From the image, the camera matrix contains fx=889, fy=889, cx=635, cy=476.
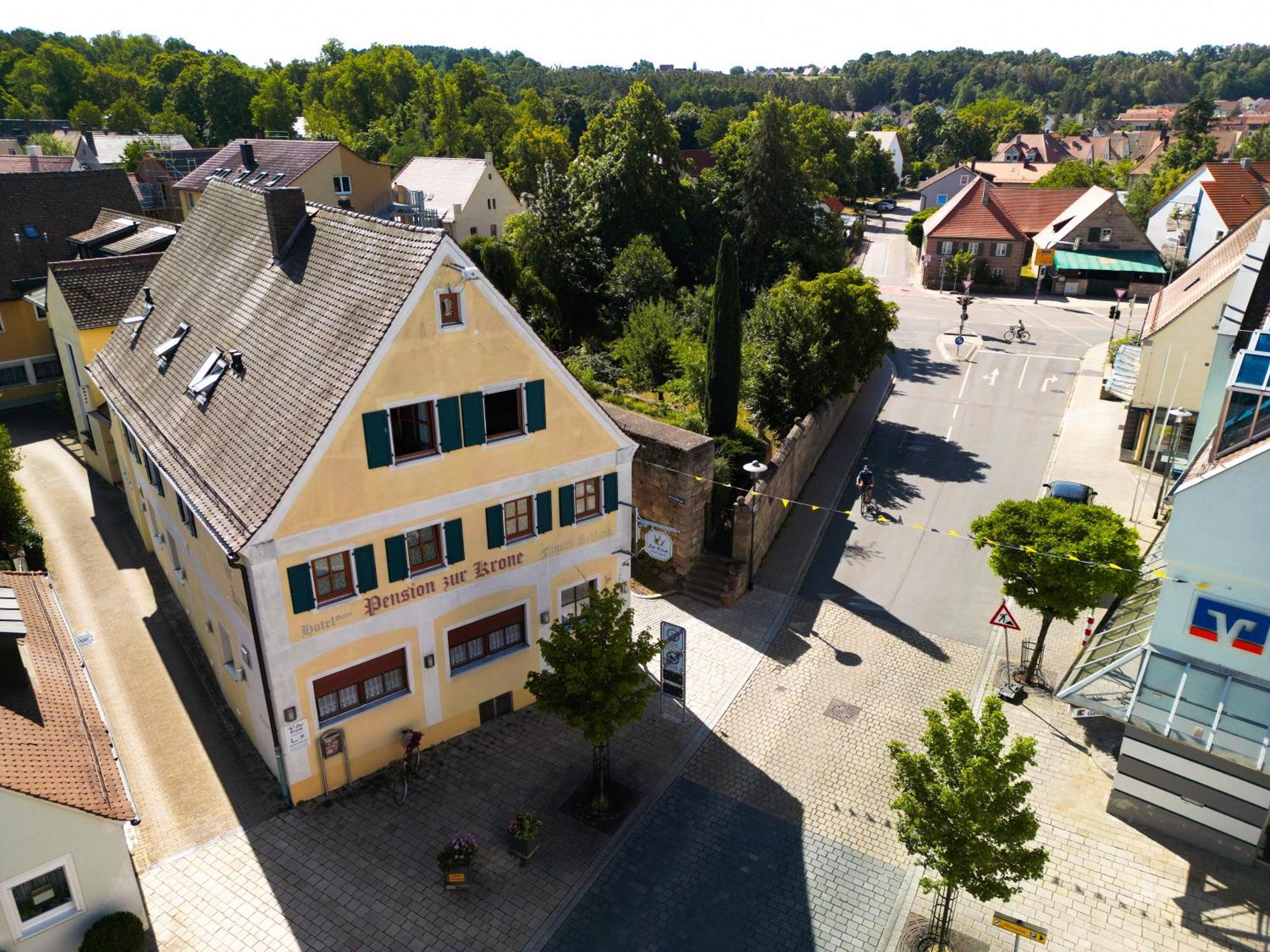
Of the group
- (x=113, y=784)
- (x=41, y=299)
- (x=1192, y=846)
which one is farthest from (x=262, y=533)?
(x=41, y=299)

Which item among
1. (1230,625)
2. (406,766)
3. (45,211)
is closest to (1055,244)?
(1230,625)

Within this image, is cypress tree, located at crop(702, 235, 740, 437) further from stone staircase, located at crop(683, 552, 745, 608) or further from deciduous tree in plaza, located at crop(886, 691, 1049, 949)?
deciduous tree in plaza, located at crop(886, 691, 1049, 949)

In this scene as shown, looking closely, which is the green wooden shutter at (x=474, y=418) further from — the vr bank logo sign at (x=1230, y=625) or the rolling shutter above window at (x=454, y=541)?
the vr bank logo sign at (x=1230, y=625)

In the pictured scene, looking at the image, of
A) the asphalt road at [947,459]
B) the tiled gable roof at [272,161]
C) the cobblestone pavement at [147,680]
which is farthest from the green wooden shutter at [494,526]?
the tiled gable roof at [272,161]

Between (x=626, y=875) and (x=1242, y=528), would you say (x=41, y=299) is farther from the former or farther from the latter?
(x=1242, y=528)

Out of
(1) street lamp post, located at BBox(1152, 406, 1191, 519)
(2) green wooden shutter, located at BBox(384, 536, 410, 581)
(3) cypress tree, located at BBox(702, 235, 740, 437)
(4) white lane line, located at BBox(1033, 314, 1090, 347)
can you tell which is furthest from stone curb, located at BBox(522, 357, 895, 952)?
(4) white lane line, located at BBox(1033, 314, 1090, 347)
